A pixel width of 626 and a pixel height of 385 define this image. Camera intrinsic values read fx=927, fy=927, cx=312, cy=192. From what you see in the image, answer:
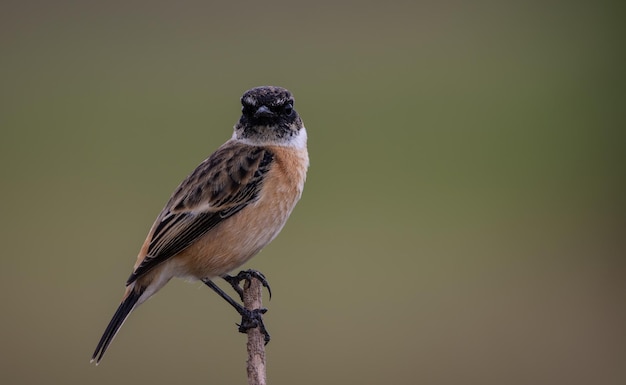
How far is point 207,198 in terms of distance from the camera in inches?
200

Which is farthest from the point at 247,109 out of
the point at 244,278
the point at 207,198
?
the point at 244,278

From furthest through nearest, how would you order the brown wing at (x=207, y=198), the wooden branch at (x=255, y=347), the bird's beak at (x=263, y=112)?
the bird's beak at (x=263, y=112) < the brown wing at (x=207, y=198) < the wooden branch at (x=255, y=347)

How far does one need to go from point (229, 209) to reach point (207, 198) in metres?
0.16

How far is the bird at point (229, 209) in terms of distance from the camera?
4961 millimetres

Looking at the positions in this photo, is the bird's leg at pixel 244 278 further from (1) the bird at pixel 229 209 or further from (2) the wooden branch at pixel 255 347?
(2) the wooden branch at pixel 255 347

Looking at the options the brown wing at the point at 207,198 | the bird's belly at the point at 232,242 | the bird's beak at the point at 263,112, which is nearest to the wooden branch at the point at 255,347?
the bird's belly at the point at 232,242

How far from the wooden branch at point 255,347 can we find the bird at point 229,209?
83 millimetres

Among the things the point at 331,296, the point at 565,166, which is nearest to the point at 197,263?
the point at 331,296

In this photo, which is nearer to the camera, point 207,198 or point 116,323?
point 116,323

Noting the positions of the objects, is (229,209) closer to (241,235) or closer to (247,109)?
(241,235)

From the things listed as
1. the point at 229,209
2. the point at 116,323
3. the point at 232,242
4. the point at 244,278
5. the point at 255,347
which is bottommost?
the point at 255,347

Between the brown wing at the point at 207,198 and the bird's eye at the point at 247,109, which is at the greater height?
the bird's eye at the point at 247,109

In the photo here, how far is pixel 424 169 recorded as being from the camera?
15508 millimetres

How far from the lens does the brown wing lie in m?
4.94
